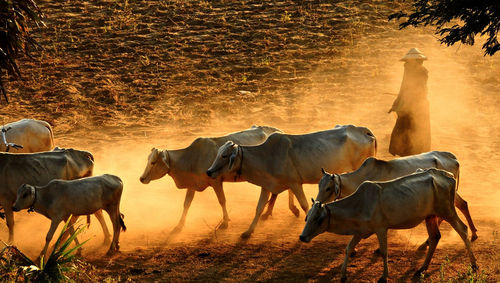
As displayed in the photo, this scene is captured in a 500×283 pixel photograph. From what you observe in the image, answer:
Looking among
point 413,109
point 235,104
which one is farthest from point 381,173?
point 235,104

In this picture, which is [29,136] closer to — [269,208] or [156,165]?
[156,165]

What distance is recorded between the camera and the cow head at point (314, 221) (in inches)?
370

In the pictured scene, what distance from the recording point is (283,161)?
1195cm

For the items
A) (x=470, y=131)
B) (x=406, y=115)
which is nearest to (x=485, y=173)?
(x=406, y=115)

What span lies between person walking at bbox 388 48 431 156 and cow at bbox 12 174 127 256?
7834 millimetres

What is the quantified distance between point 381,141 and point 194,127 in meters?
5.38

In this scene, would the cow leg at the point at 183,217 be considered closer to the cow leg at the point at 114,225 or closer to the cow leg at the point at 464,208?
the cow leg at the point at 114,225

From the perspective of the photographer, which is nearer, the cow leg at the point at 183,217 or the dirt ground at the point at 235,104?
the dirt ground at the point at 235,104

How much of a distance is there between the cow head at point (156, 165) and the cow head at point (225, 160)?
104 centimetres

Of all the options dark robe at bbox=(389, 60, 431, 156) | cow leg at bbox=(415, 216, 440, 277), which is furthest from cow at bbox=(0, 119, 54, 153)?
cow leg at bbox=(415, 216, 440, 277)

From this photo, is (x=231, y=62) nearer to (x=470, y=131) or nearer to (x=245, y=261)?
(x=470, y=131)

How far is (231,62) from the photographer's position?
2569 cm

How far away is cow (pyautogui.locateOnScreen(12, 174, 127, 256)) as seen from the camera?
417 inches

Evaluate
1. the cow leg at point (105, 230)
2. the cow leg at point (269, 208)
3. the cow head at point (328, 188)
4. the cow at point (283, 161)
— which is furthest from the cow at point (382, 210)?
the cow leg at point (105, 230)
